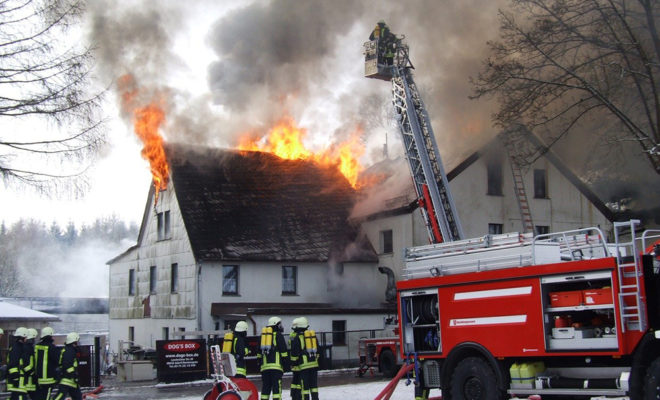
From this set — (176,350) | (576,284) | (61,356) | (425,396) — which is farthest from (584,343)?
(176,350)

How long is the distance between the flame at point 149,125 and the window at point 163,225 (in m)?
1.02

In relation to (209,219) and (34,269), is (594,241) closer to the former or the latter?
(209,219)

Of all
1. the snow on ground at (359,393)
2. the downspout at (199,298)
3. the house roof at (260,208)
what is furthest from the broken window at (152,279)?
the snow on ground at (359,393)

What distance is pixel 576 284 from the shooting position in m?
10.9

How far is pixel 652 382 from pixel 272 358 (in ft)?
20.5

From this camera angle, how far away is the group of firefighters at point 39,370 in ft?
43.8

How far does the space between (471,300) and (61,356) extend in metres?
6.92

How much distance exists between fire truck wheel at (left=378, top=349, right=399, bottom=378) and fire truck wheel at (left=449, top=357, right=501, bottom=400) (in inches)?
407

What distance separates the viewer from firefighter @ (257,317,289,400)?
13.4 meters

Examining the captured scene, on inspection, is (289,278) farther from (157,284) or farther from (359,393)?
(359,393)

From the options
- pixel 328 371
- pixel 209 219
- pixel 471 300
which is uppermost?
pixel 209 219

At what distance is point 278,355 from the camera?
44.1 ft

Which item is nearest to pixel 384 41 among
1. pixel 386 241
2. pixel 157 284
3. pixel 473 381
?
pixel 386 241

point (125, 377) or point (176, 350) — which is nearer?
point (176, 350)
